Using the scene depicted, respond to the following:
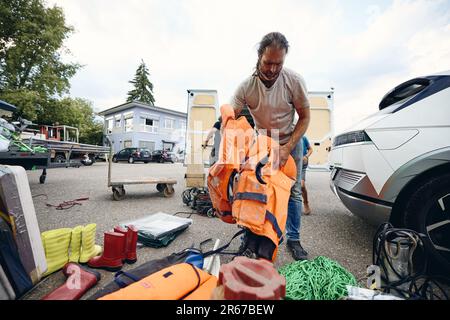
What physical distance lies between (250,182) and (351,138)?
1401mm

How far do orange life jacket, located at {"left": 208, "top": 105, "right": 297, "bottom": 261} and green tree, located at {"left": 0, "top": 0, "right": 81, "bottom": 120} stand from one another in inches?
709

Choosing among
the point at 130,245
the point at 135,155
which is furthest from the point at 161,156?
the point at 130,245

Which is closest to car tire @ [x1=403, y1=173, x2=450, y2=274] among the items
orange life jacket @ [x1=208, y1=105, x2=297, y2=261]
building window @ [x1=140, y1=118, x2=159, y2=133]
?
orange life jacket @ [x1=208, y1=105, x2=297, y2=261]

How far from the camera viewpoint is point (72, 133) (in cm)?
2022

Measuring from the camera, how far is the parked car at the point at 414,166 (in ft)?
5.02

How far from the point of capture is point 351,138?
205 cm

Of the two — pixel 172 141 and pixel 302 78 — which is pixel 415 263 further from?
pixel 172 141

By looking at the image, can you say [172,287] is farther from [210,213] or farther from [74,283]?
[210,213]

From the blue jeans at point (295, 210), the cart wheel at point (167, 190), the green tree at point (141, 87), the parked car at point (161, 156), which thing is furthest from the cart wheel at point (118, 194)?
the green tree at point (141, 87)

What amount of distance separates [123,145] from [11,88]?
12.4 metres

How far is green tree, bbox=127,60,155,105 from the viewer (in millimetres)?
35906

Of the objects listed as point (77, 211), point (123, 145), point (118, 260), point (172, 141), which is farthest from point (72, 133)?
point (118, 260)

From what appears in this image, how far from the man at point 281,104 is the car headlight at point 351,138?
1.66 feet

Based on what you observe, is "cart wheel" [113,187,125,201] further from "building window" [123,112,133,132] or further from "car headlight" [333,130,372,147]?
"building window" [123,112,133,132]
